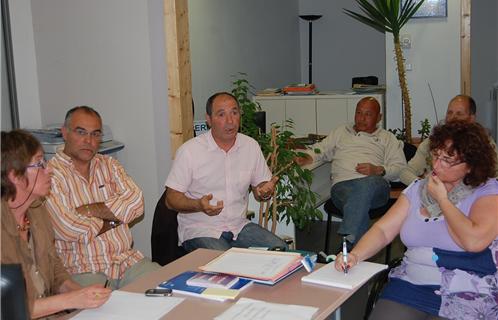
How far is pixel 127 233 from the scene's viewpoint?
300 centimetres

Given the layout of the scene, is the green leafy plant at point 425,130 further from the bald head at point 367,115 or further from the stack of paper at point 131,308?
the stack of paper at point 131,308

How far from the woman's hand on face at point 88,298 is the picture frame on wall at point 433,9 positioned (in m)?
5.14

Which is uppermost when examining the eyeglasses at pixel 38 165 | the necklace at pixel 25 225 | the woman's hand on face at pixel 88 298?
the eyeglasses at pixel 38 165

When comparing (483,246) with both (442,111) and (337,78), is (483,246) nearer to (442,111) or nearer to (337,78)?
(442,111)

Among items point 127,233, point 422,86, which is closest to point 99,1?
point 127,233

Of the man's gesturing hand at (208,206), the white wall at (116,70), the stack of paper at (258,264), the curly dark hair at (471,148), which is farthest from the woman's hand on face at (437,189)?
the white wall at (116,70)

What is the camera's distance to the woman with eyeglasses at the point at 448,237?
230 centimetres

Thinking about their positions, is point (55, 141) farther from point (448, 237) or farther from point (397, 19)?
point (397, 19)

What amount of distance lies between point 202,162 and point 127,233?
578 millimetres

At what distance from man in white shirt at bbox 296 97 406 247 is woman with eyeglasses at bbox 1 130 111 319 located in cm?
223

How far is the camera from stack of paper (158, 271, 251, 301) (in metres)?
2.01

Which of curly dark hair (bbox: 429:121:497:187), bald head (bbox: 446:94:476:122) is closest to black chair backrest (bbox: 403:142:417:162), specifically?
bald head (bbox: 446:94:476:122)

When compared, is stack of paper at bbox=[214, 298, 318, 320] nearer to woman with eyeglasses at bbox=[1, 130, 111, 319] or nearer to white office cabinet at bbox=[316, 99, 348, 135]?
woman with eyeglasses at bbox=[1, 130, 111, 319]

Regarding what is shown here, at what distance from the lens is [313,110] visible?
6906mm
